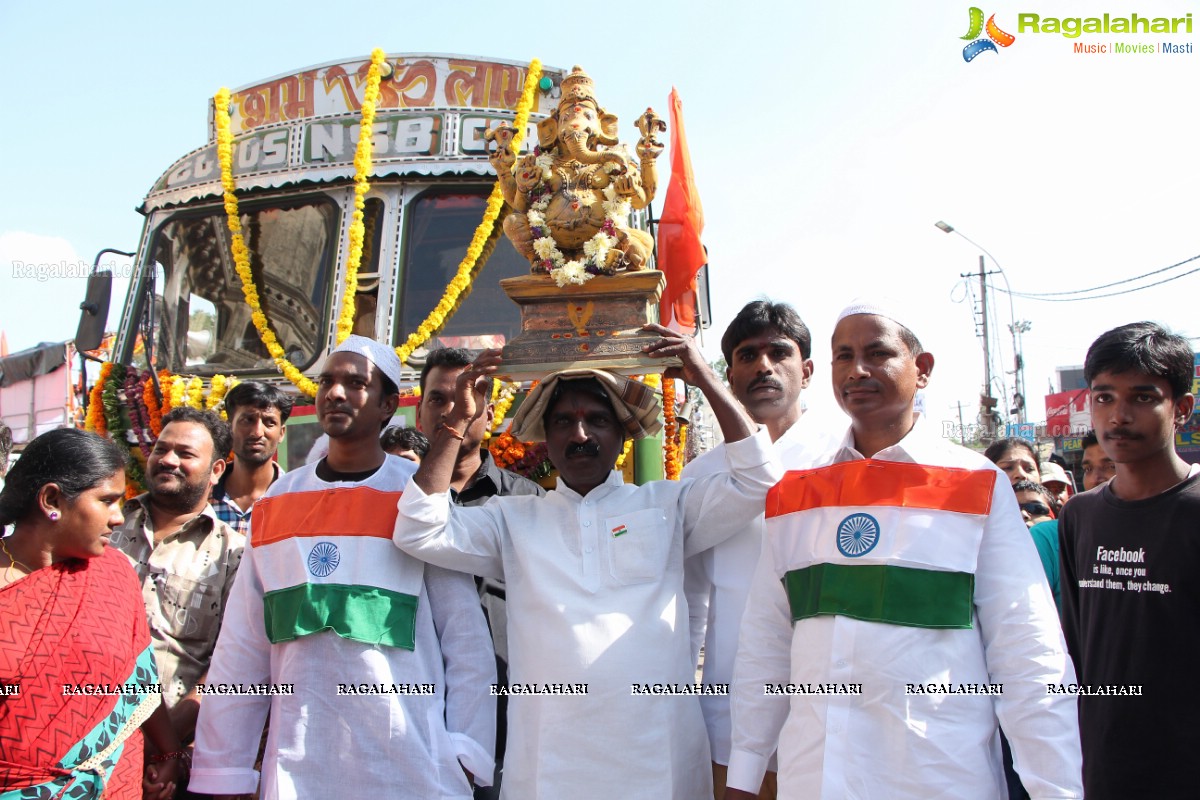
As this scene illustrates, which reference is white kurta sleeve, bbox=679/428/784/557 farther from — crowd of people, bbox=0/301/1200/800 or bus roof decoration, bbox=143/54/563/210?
bus roof decoration, bbox=143/54/563/210

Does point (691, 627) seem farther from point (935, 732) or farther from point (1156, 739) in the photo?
point (1156, 739)

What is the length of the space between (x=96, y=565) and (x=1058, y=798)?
8.11ft

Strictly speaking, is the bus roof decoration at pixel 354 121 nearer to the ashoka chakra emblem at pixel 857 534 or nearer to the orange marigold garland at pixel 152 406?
the orange marigold garland at pixel 152 406

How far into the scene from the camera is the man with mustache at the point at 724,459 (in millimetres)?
2652

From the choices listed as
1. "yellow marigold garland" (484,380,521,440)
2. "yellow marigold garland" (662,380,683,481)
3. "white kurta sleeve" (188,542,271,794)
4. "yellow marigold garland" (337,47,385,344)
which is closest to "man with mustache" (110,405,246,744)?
"white kurta sleeve" (188,542,271,794)

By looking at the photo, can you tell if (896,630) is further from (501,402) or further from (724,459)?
(501,402)

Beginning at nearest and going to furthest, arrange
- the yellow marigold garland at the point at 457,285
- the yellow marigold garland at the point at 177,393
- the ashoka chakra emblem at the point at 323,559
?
the ashoka chakra emblem at the point at 323,559, the yellow marigold garland at the point at 177,393, the yellow marigold garland at the point at 457,285

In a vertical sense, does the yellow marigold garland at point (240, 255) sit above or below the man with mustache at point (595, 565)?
above

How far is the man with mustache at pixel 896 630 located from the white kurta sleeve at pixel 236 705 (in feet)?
4.67

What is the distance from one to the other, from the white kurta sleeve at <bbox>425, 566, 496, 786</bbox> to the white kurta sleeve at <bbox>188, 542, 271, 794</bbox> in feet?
1.79

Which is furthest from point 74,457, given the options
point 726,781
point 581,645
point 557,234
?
point 726,781

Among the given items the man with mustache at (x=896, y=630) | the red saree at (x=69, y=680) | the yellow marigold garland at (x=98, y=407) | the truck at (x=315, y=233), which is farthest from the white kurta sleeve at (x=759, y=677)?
the yellow marigold garland at (x=98, y=407)

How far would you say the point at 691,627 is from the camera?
2.78 m

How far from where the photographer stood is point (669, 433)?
220 inches
